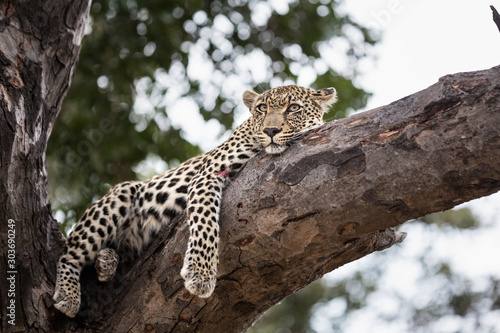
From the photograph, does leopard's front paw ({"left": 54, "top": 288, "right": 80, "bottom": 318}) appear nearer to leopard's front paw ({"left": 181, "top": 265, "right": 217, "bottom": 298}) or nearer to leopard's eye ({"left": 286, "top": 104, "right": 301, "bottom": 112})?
leopard's front paw ({"left": 181, "top": 265, "right": 217, "bottom": 298})

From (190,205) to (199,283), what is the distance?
764mm

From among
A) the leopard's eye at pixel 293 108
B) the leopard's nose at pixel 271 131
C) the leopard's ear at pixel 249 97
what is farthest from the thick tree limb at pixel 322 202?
the leopard's ear at pixel 249 97

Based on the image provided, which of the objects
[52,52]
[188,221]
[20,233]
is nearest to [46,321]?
[20,233]

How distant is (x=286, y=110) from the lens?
22.8 feet

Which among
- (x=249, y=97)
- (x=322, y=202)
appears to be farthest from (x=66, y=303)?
(x=249, y=97)

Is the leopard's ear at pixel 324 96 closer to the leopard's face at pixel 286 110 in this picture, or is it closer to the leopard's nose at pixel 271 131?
the leopard's face at pixel 286 110

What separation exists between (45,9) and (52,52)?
1.23ft

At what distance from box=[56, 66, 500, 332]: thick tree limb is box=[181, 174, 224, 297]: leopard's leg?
0.28ft

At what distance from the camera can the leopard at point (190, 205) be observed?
191 inches

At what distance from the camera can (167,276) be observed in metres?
5.01

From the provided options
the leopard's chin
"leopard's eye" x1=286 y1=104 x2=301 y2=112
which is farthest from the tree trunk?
"leopard's eye" x1=286 y1=104 x2=301 y2=112

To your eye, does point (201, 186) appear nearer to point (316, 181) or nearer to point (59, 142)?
point (316, 181)

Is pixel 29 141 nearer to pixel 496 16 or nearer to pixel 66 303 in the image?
pixel 66 303

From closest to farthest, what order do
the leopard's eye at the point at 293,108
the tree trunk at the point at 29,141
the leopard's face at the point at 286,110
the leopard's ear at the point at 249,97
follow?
1. the tree trunk at the point at 29,141
2. the leopard's face at the point at 286,110
3. the leopard's eye at the point at 293,108
4. the leopard's ear at the point at 249,97
